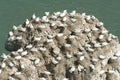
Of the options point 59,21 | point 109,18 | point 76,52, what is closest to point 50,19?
point 59,21

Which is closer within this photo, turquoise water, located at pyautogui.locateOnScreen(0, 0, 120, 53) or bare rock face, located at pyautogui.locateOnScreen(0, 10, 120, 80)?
bare rock face, located at pyautogui.locateOnScreen(0, 10, 120, 80)

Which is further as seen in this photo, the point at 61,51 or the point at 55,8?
the point at 55,8

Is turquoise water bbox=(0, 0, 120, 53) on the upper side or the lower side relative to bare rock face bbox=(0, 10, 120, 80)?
upper

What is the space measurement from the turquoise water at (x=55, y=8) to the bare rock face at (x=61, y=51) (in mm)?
6663

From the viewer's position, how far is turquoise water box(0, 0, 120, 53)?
1609 centimetres

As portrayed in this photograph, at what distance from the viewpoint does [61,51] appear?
8.36 meters

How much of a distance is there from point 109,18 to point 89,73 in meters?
8.46

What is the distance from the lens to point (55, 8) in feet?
55.1

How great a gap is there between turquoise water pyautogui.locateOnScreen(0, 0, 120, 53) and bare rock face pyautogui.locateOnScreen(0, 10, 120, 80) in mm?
6663

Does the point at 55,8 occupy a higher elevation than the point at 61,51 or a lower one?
higher

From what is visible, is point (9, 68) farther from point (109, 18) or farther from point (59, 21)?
point (109, 18)

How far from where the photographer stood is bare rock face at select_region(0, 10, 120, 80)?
8.08 metres

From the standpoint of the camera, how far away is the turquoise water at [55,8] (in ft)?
52.8

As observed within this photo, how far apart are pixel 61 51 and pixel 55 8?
8.53m
